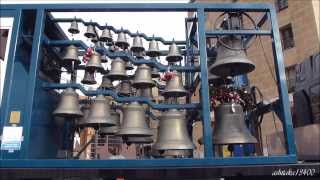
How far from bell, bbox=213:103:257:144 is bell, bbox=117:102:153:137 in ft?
2.86

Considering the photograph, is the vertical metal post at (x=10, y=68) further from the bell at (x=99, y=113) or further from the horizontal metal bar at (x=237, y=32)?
the horizontal metal bar at (x=237, y=32)

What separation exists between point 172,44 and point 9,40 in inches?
94.3

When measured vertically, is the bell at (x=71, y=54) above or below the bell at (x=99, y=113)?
above

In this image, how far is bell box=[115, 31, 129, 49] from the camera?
210 inches

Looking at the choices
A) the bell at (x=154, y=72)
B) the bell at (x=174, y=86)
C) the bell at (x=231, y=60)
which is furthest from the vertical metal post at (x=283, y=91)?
the bell at (x=154, y=72)

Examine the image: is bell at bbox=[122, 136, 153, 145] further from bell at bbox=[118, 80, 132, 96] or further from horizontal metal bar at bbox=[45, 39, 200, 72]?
horizontal metal bar at bbox=[45, 39, 200, 72]

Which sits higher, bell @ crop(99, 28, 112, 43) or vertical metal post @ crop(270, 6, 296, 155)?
bell @ crop(99, 28, 112, 43)

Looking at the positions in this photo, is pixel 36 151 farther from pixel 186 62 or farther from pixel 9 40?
pixel 186 62

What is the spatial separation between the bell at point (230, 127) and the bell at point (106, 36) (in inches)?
82.1

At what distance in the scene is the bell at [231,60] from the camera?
4000 mm

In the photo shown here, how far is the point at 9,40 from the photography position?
3.70 metres

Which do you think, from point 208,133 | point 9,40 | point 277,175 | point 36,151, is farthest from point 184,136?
point 9,40

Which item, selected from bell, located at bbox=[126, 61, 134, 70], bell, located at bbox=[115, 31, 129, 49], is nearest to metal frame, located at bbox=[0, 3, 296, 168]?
bell, located at bbox=[126, 61, 134, 70]

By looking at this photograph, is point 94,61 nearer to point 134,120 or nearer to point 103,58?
point 103,58
